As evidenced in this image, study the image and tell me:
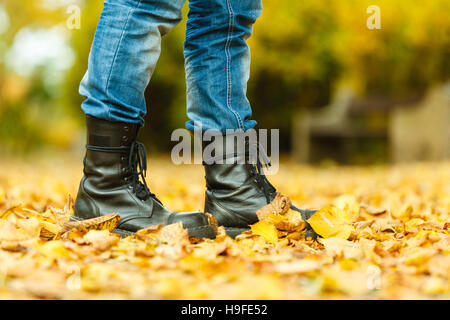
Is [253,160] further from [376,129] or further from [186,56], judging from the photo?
[376,129]

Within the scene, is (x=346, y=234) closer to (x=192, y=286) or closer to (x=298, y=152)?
(x=192, y=286)

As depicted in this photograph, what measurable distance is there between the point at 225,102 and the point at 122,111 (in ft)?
1.04

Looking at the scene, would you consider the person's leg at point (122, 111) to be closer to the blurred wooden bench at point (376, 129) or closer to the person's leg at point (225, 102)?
the person's leg at point (225, 102)

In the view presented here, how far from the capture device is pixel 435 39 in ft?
21.9

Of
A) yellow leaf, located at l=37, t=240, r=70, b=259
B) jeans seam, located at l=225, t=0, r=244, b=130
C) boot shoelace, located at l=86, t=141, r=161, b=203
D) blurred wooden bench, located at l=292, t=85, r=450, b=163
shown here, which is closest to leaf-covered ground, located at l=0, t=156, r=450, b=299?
yellow leaf, located at l=37, t=240, r=70, b=259

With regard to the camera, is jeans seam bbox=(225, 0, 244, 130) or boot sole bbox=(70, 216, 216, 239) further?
jeans seam bbox=(225, 0, 244, 130)

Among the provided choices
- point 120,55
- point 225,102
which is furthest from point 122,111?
point 225,102

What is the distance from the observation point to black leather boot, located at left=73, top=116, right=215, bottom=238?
1318 mm

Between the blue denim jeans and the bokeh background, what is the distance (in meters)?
5.00

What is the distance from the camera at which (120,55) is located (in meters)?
1.27

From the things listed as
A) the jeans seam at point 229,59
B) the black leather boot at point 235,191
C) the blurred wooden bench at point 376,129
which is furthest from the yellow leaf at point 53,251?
the blurred wooden bench at point 376,129

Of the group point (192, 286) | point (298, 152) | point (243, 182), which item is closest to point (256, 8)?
point (243, 182)

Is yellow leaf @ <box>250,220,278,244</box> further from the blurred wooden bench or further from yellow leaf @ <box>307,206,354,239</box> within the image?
the blurred wooden bench
